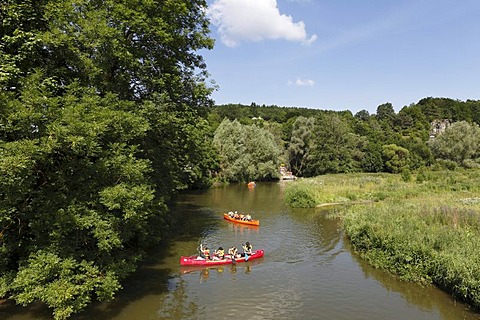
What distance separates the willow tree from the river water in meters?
2.00

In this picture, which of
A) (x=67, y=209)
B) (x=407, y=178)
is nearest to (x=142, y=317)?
(x=67, y=209)

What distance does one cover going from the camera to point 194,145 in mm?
20766

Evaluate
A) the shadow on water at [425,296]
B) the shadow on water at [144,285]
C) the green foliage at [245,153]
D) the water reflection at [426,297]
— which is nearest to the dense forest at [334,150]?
the green foliage at [245,153]

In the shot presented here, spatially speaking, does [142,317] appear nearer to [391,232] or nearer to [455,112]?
[391,232]

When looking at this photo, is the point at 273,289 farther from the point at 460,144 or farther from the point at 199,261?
the point at 460,144

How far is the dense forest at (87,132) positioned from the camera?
1125cm

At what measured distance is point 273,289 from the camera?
1669 cm

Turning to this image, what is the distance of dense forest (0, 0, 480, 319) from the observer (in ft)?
36.9

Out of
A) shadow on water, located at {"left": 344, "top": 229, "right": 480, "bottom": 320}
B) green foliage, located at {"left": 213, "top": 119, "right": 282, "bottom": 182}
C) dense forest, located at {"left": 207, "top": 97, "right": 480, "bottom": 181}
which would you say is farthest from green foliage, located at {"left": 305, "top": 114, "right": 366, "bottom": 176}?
shadow on water, located at {"left": 344, "top": 229, "right": 480, "bottom": 320}

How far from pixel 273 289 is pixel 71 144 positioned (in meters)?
11.3

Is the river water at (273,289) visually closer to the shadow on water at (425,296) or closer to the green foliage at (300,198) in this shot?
the shadow on water at (425,296)

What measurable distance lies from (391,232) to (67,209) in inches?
661

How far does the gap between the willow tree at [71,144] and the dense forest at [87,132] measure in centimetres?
5

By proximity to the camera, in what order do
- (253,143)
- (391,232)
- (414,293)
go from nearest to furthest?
(414,293), (391,232), (253,143)
